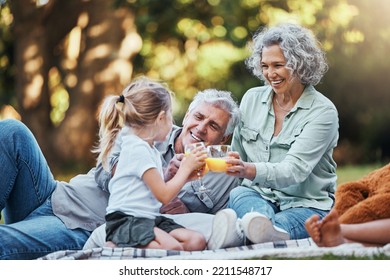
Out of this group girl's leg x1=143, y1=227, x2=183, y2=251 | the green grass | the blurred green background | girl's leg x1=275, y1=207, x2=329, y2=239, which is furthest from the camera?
the blurred green background

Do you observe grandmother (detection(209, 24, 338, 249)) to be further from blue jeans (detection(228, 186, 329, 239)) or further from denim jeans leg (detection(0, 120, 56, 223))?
denim jeans leg (detection(0, 120, 56, 223))

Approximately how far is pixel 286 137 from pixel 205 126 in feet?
1.01

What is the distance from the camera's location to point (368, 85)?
20.9ft

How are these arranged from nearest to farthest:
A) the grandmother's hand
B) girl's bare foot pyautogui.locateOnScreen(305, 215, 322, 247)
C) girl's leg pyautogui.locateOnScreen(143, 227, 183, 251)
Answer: girl's bare foot pyautogui.locateOnScreen(305, 215, 322, 247) < girl's leg pyautogui.locateOnScreen(143, 227, 183, 251) < the grandmother's hand

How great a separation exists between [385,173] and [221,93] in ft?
2.31

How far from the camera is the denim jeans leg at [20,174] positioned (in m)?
2.97

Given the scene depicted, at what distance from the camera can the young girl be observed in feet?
8.77

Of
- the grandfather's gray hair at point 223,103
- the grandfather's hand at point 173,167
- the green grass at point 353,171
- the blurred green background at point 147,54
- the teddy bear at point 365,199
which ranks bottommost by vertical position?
the green grass at point 353,171

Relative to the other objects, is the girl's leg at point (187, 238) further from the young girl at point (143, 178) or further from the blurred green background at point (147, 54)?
the blurred green background at point (147, 54)

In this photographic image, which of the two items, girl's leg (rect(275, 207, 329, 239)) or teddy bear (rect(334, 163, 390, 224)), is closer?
teddy bear (rect(334, 163, 390, 224))

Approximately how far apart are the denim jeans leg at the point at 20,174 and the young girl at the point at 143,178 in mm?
373

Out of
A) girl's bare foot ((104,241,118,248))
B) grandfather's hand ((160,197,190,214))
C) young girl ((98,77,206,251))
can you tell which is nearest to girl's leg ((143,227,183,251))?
young girl ((98,77,206,251))

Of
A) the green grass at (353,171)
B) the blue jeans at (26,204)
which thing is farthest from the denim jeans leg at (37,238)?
the green grass at (353,171)
